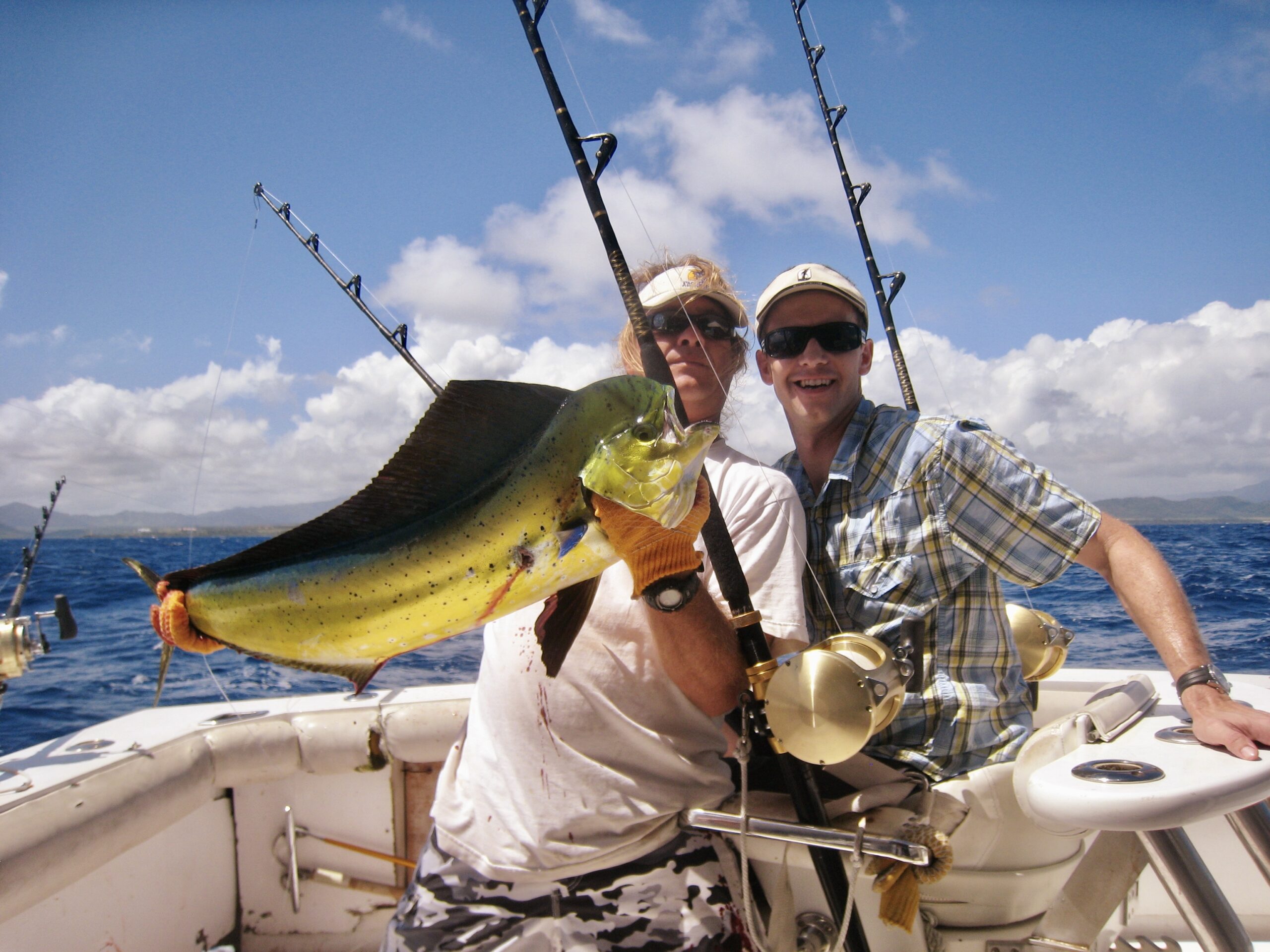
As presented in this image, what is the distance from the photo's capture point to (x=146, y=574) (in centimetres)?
171

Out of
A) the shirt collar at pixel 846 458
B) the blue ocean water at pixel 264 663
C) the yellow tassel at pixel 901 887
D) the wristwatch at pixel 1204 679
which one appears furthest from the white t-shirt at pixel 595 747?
the blue ocean water at pixel 264 663

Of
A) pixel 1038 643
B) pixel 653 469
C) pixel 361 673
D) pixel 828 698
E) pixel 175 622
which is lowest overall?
pixel 1038 643

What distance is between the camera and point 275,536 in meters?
1.57

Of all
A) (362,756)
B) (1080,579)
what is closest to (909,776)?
(362,756)

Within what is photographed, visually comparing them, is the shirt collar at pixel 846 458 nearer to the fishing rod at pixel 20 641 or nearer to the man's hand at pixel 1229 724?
the man's hand at pixel 1229 724

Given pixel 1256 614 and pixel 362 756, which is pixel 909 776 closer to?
pixel 362 756

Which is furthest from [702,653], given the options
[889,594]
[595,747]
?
[889,594]

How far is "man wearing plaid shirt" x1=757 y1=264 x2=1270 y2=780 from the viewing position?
8.45 ft

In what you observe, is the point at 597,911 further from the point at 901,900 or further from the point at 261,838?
the point at 261,838

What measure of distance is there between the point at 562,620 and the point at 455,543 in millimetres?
293

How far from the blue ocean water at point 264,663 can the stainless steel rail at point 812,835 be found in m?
2.67

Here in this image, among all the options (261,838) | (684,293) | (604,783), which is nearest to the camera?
(604,783)

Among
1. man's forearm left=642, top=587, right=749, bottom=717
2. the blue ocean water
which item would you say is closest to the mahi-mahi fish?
man's forearm left=642, top=587, right=749, bottom=717

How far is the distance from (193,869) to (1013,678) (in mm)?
3591
